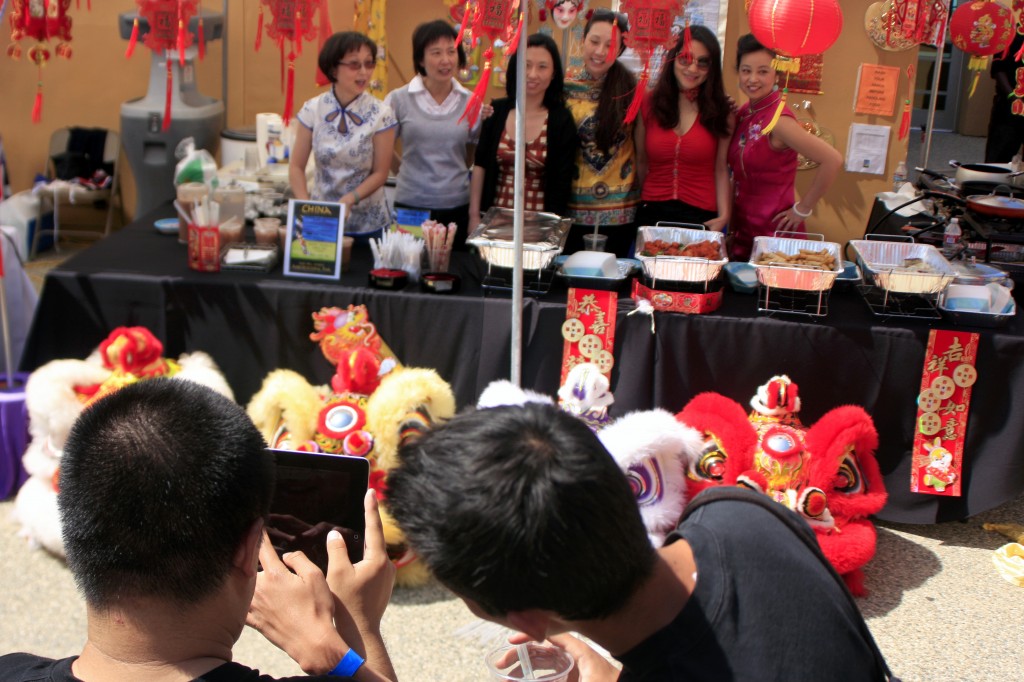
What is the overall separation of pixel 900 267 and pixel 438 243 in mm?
1664

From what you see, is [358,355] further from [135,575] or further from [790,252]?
[135,575]

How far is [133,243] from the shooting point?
4.09 metres

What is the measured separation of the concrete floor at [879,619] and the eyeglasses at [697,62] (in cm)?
191

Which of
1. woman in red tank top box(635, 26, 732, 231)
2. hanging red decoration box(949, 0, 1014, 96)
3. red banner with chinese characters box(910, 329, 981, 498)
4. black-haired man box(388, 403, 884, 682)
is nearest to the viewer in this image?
black-haired man box(388, 403, 884, 682)

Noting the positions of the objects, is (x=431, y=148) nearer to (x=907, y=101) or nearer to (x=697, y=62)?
(x=697, y=62)

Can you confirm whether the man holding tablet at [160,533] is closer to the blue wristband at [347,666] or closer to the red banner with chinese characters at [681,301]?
the blue wristband at [347,666]

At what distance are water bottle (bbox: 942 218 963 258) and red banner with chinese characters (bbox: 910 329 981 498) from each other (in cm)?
69

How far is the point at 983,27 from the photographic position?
526 cm

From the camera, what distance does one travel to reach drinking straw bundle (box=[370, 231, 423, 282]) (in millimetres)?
3701

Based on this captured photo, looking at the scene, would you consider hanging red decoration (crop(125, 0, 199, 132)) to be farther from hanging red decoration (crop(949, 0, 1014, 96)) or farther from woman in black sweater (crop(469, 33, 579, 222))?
hanging red decoration (crop(949, 0, 1014, 96))

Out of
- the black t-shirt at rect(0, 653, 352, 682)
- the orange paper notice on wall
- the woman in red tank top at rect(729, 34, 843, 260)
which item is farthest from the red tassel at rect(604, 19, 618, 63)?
the black t-shirt at rect(0, 653, 352, 682)

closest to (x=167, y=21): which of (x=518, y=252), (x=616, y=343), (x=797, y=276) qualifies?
(x=518, y=252)

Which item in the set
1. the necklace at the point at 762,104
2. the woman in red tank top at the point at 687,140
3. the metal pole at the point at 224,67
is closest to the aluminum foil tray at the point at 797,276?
the woman in red tank top at the point at 687,140

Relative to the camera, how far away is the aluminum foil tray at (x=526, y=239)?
3.52 metres
